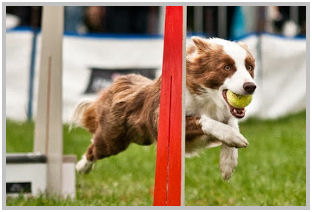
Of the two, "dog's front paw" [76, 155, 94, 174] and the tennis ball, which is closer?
the tennis ball

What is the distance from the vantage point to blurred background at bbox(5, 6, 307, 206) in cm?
372

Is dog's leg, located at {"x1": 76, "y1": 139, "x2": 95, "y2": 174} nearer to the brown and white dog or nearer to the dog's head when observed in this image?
the brown and white dog

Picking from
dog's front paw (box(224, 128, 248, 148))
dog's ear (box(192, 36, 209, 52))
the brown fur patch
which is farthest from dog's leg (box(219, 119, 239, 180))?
dog's ear (box(192, 36, 209, 52))

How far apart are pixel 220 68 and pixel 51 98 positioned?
1.37m

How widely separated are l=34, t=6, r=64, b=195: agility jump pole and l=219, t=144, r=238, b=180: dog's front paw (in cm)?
122

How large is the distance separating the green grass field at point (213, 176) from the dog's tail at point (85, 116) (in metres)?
0.13

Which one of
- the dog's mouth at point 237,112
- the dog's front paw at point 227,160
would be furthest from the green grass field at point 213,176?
the dog's mouth at point 237,112

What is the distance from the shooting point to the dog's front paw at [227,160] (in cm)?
262

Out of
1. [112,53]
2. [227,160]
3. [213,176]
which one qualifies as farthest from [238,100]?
[112,53]

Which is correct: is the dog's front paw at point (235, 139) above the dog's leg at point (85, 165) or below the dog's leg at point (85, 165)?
above

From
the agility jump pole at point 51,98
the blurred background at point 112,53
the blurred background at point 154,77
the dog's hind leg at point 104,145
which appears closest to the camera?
the dog's hind leg at point 104,145

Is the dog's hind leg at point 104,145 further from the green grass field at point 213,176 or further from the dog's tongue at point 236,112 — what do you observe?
the dog's tongue at point 236,112

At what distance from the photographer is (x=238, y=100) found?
8.13ft

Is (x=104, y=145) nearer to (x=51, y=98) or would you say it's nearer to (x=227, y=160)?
(x=227, y=160)
